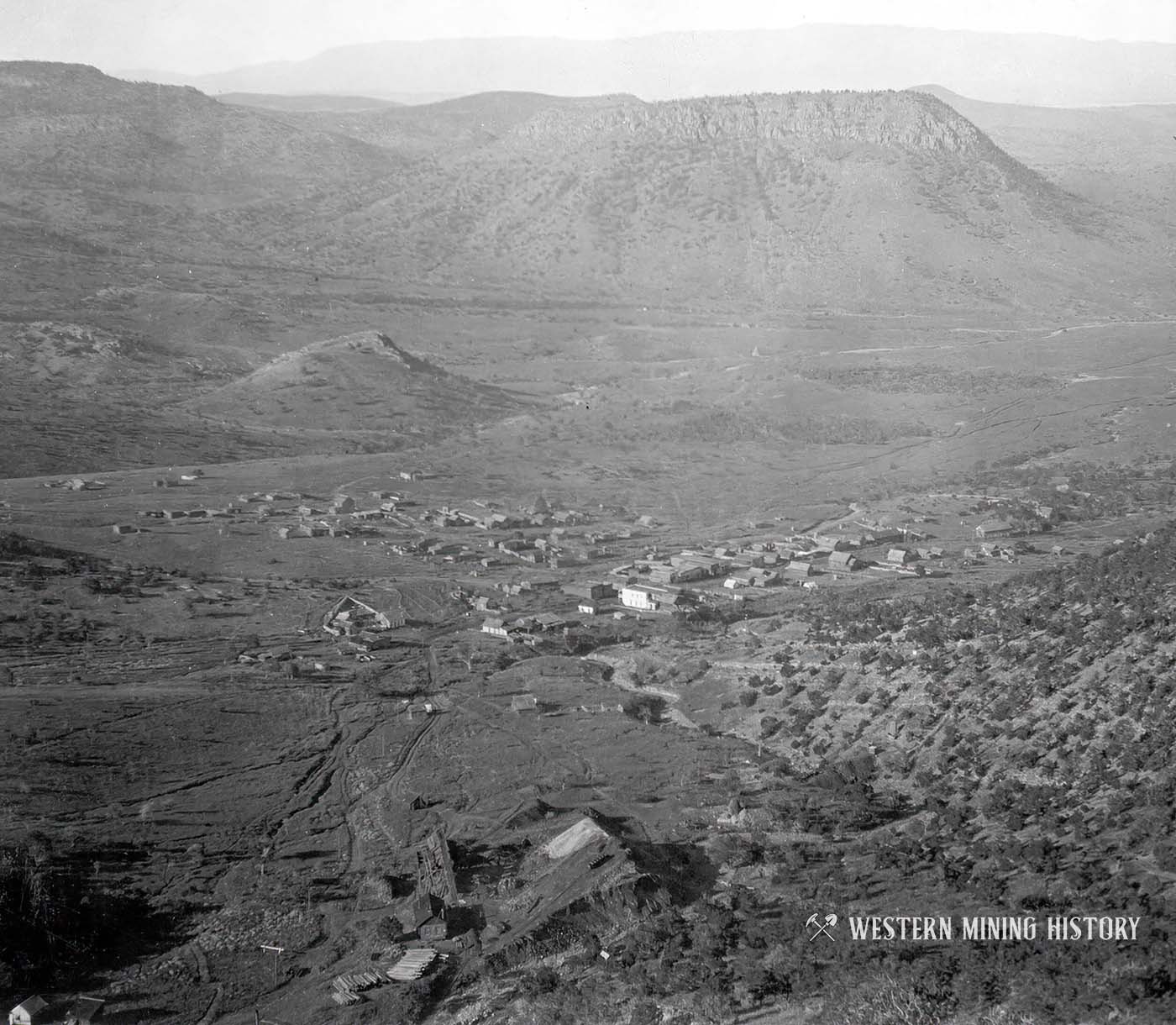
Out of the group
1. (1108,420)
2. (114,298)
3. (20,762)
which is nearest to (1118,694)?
(20,762)

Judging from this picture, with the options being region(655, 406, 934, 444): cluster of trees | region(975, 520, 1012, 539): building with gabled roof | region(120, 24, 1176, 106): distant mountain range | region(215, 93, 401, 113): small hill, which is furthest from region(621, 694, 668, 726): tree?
region(215, 93, 401, 113): small hill

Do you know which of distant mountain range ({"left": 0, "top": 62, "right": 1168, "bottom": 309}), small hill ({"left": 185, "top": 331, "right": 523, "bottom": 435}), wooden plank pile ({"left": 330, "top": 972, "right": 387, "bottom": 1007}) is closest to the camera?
wooden plank pile ({"left": 330, "top": 972, "right": 387, "bottom": 1007})

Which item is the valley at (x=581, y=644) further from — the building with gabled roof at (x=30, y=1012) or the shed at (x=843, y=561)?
the building with gabled roof at (x=30, y=1012)

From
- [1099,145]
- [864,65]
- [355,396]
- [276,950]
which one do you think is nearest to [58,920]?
[276,950]

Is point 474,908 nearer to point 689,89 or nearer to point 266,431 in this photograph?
point 266,431

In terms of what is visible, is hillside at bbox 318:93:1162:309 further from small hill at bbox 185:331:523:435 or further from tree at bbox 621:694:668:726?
tree at bbox 621:694:668:726

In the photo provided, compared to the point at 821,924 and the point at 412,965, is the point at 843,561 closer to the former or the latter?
the point at 821,924

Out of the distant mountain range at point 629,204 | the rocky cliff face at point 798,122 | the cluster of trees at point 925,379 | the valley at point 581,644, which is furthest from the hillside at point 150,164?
the cluster of trees at point 925,379
